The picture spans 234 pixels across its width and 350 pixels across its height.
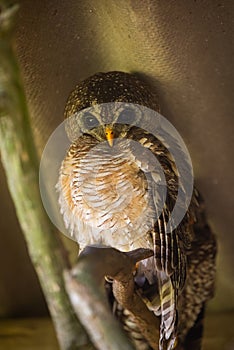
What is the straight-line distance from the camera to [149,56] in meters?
0.93

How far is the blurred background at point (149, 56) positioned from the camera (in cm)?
88

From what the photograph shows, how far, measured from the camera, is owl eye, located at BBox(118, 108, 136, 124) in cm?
84

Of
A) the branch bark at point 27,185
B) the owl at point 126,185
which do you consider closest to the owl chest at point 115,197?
the owl at point 126,185

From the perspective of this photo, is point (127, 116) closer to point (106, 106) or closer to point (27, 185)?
point (106, 106)

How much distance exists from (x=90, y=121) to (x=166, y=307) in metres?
0.27

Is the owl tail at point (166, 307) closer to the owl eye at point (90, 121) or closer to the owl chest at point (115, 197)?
the owl chest at point (115, 197)

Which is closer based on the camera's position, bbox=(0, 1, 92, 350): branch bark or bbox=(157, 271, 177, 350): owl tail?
bbox=(0, 1, 92, 350): branch bark

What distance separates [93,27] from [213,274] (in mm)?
461

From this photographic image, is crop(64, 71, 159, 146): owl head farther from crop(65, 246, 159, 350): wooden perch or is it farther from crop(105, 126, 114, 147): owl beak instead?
crop(65, 246, 159, 350): wooden perch

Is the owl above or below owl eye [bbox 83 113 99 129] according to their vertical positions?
below

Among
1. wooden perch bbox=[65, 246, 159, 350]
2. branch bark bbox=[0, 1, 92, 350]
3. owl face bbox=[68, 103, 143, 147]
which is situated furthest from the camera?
owl face bbox=[68, 103, 143, 147]

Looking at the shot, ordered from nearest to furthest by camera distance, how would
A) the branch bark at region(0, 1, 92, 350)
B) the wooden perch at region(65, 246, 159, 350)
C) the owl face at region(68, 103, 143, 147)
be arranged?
the wooden perch at region(65, 246, 159, 350), the branch bark at region(0, 1, 92, 350), the owl face at region(68, 103, 143, 147)

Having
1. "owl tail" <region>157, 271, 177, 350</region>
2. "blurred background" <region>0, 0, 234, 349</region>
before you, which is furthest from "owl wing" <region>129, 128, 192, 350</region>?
"blurred background" <region>0, 0, 234, 349</region>

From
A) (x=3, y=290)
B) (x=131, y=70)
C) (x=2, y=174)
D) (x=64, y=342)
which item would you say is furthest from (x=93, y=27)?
(x=3, y=290)
